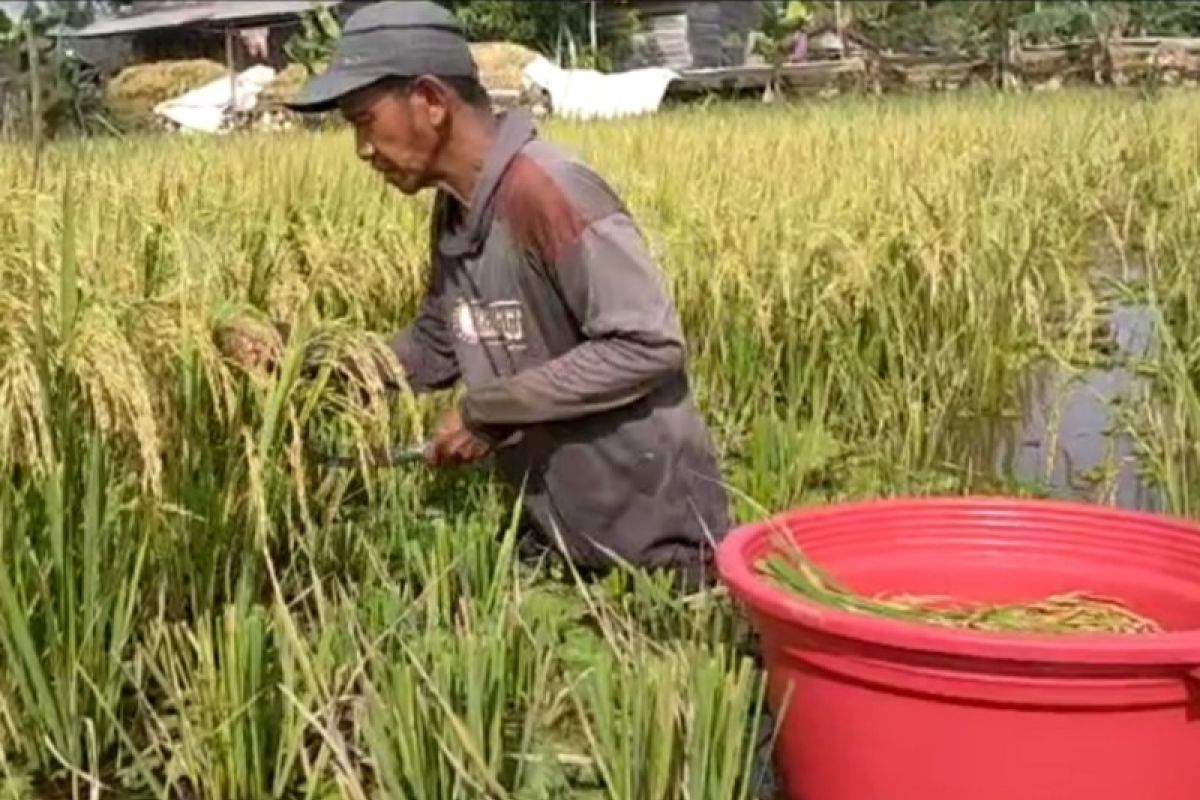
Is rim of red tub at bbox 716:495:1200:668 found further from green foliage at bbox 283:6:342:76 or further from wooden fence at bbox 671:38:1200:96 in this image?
wooden fence at bbox 671:38:1200:96

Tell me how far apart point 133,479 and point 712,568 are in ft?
3.22

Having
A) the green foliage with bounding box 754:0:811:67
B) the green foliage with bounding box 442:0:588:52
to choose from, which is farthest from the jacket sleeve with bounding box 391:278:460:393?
the green foliage with bounding box 442:0:588:52

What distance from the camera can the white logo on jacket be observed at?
2.75 metres

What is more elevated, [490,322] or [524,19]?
[490,322]

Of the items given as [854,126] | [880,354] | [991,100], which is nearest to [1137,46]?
[991,100]

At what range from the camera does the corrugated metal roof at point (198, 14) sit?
29.5 m

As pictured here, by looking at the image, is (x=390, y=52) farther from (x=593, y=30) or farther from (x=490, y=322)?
(x=593, y=30)

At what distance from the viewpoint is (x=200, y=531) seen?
248cm

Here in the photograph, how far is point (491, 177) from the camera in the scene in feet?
8.70

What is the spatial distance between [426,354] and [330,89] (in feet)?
2.17

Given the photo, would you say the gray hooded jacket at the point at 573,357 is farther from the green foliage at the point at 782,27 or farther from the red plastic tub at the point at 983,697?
the green foliage at the point at 782,27

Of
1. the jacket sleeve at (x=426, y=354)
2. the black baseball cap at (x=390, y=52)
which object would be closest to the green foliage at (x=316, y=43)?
the jacket sleeve at (x=426, y=354)

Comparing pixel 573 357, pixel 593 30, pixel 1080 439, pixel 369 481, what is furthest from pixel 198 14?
pixel 573 357

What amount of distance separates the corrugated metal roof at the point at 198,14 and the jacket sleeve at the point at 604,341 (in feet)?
87.2
